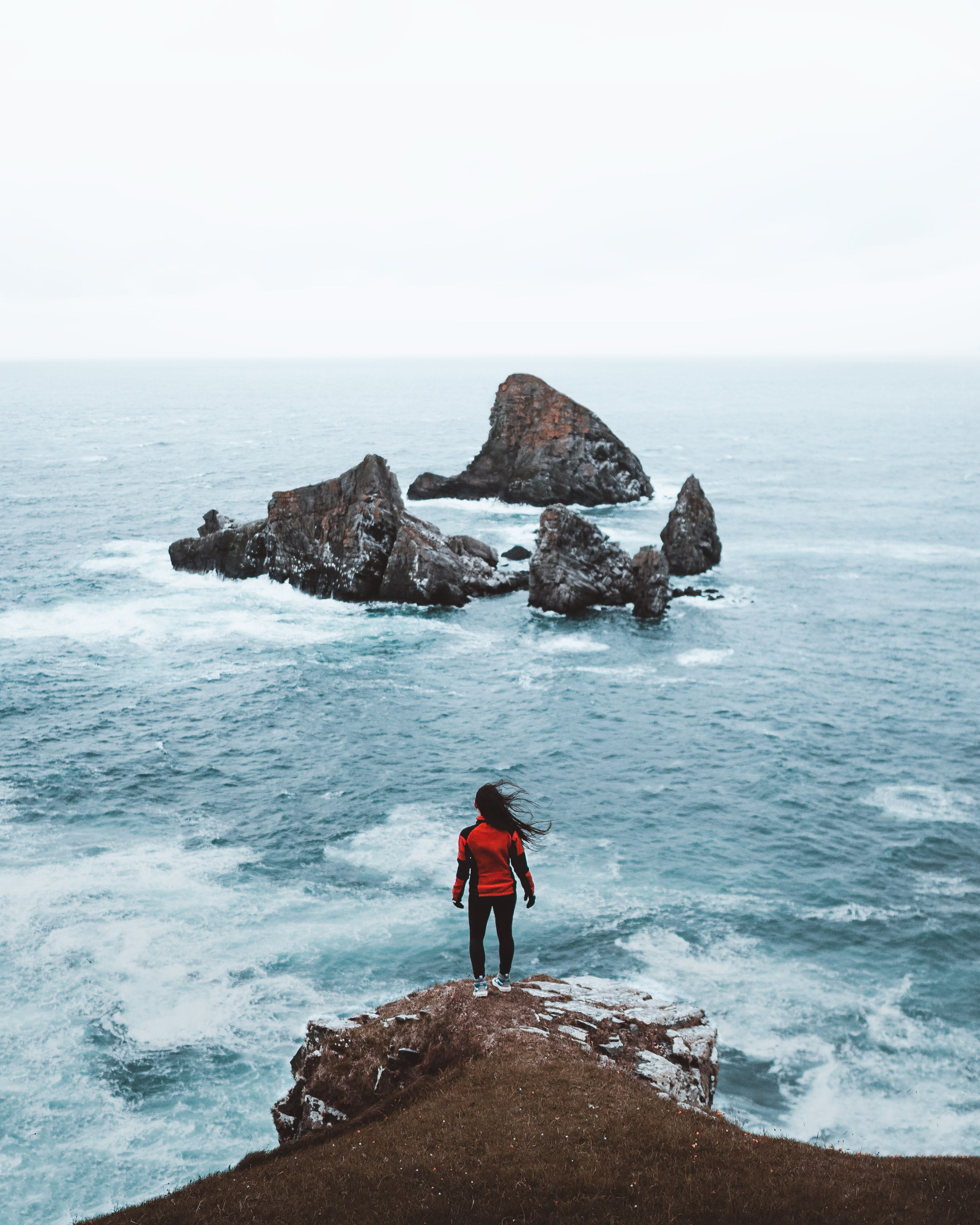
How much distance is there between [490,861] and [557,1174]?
485 centimetres

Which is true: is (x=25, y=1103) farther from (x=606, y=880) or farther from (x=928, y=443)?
(x=928, y=443)

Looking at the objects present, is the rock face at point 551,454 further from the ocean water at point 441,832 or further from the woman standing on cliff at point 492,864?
the woman standing on cliff at point 492,864

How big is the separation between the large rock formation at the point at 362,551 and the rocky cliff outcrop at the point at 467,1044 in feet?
168

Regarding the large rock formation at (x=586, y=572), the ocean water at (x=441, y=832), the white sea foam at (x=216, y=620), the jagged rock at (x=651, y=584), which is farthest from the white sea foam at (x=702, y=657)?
the white sea foam at (x=216, y=620)

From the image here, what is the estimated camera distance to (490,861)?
15.9m

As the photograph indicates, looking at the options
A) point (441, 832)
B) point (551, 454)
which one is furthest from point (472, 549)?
point (441, 832)

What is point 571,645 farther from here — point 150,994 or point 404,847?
point 150,994

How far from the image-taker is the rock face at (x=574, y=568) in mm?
66625

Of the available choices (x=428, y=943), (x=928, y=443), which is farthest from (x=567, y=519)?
(x=928, y=443)

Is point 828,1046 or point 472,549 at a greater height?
point 472,549

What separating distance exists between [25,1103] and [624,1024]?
16879mm

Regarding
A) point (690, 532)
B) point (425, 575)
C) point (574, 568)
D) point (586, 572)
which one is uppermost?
point (690, 532)

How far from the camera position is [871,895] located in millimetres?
33594

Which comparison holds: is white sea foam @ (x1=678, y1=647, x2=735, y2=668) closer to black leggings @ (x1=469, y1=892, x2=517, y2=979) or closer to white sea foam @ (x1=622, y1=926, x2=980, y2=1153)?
white sea foam @ (x1=622, y1=926, x2=980, y2=1153)
